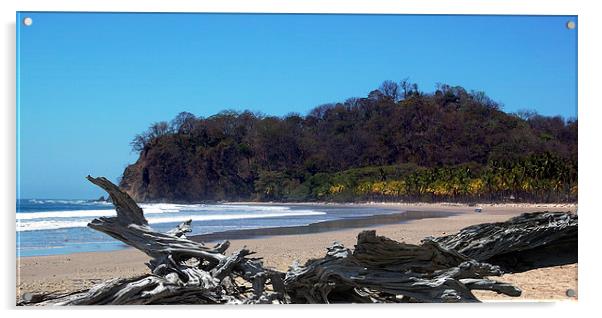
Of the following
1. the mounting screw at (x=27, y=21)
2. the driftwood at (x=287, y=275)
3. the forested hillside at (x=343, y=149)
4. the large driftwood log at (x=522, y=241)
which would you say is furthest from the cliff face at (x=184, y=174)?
the large driftwood log at (x=522, y=241)

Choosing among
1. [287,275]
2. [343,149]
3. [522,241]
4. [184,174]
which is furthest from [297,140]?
[522,241]

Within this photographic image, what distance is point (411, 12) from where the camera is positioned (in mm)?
5316

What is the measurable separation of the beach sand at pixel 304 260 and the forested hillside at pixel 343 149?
0.59 m

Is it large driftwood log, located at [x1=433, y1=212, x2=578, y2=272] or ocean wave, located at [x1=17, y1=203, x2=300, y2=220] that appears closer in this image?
large driftwood log, located at [x1=433, y1=212, x2=578, y2=272]

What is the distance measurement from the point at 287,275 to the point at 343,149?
5.33 feet

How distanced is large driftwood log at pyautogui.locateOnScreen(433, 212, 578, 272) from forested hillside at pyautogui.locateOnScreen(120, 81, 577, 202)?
0.97ft

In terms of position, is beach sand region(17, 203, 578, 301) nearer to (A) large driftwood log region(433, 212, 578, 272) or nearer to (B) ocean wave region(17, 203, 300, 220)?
(A) large driftwood log region(433, 212, 578, 272)

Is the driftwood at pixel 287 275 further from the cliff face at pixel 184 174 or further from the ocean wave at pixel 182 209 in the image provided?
the ocean wave at pixel 182 209

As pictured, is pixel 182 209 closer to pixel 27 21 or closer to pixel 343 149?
pixel 343 149

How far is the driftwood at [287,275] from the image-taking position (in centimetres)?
511

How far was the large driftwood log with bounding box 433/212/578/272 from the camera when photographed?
19.5 feet

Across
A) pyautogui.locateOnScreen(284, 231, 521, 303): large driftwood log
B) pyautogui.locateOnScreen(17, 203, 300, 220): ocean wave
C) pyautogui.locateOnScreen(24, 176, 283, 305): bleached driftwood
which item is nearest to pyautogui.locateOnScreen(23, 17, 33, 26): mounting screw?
pyautogui.locateOnScreen(24, 176, 283, 305): bleached driftwood
